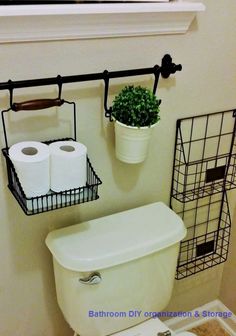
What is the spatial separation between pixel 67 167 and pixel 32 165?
0.09 metres

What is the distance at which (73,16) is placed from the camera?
0.96m


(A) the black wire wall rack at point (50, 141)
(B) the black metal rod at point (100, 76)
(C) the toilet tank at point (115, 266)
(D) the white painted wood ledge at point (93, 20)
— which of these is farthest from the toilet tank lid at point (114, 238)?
(D) the white painted wood ledge at point (93, 20)

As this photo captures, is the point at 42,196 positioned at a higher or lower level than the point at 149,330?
higher

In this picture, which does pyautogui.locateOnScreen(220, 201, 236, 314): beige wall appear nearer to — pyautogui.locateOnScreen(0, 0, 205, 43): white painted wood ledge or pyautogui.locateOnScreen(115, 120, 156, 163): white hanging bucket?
pyautogui.locateOnScreen(115, 120, 156, 163): white hanging bucket

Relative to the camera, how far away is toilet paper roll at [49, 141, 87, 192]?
100cm

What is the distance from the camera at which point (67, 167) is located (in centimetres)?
100

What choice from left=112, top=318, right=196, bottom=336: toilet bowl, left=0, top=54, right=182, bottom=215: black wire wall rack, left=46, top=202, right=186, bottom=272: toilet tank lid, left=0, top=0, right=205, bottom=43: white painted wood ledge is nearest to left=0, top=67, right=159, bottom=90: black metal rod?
left=0, top=54, right=182, bottom=215: black wire wall rack

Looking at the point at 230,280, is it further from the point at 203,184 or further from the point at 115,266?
the point at 115,266

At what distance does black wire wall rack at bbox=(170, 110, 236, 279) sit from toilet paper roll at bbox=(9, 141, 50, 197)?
51 centimetres

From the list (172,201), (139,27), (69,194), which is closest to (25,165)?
(69,194)

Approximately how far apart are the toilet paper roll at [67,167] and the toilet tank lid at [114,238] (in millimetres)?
204

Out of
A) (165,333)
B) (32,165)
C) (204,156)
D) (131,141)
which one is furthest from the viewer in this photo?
(204,156)

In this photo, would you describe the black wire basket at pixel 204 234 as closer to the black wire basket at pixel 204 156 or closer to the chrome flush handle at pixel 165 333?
the black wire basket at pixel 204 156

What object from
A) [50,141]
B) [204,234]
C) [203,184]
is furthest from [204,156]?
[50,141]
